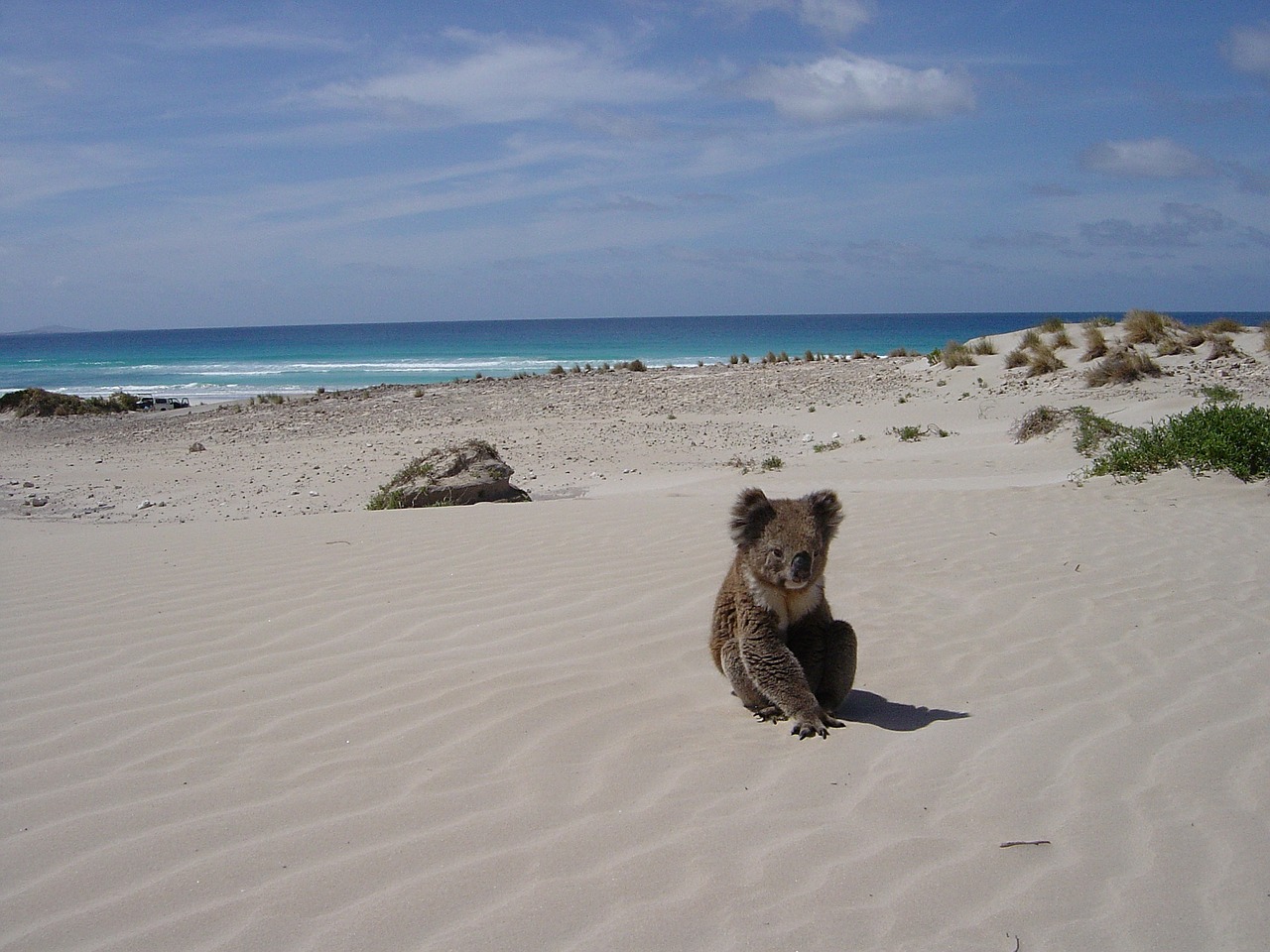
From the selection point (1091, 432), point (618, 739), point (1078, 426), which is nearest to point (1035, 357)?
point (1078, 426)

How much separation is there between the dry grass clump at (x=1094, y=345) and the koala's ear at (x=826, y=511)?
2243 cm

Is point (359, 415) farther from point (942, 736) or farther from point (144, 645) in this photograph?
point (942, 736)

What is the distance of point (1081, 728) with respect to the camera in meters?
4.46

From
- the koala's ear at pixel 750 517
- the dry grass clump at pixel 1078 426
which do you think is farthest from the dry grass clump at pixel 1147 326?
the koala's ear at pixel 750 517

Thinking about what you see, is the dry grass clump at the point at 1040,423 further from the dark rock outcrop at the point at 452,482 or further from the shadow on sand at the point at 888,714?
the shadow on sand at the point at 888,714

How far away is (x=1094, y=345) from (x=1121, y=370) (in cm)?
343

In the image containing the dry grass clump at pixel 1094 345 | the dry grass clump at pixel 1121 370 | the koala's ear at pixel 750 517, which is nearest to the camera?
the koala's ear at pixel 750 517

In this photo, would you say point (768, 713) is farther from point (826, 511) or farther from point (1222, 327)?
point (1222, 327)

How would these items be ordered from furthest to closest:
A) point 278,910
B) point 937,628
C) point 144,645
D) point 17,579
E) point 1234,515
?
point 1234,515
point 17,579
point 937,628
point 144,645
point 278,910

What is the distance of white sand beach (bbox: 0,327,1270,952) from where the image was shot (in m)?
2.94

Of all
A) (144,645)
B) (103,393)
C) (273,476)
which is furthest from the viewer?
(103,393)

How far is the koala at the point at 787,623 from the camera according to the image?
451 centimetres

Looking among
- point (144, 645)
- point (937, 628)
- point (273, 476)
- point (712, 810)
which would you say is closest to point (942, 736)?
point (712, 810)

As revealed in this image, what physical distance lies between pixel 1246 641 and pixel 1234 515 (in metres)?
4.74
